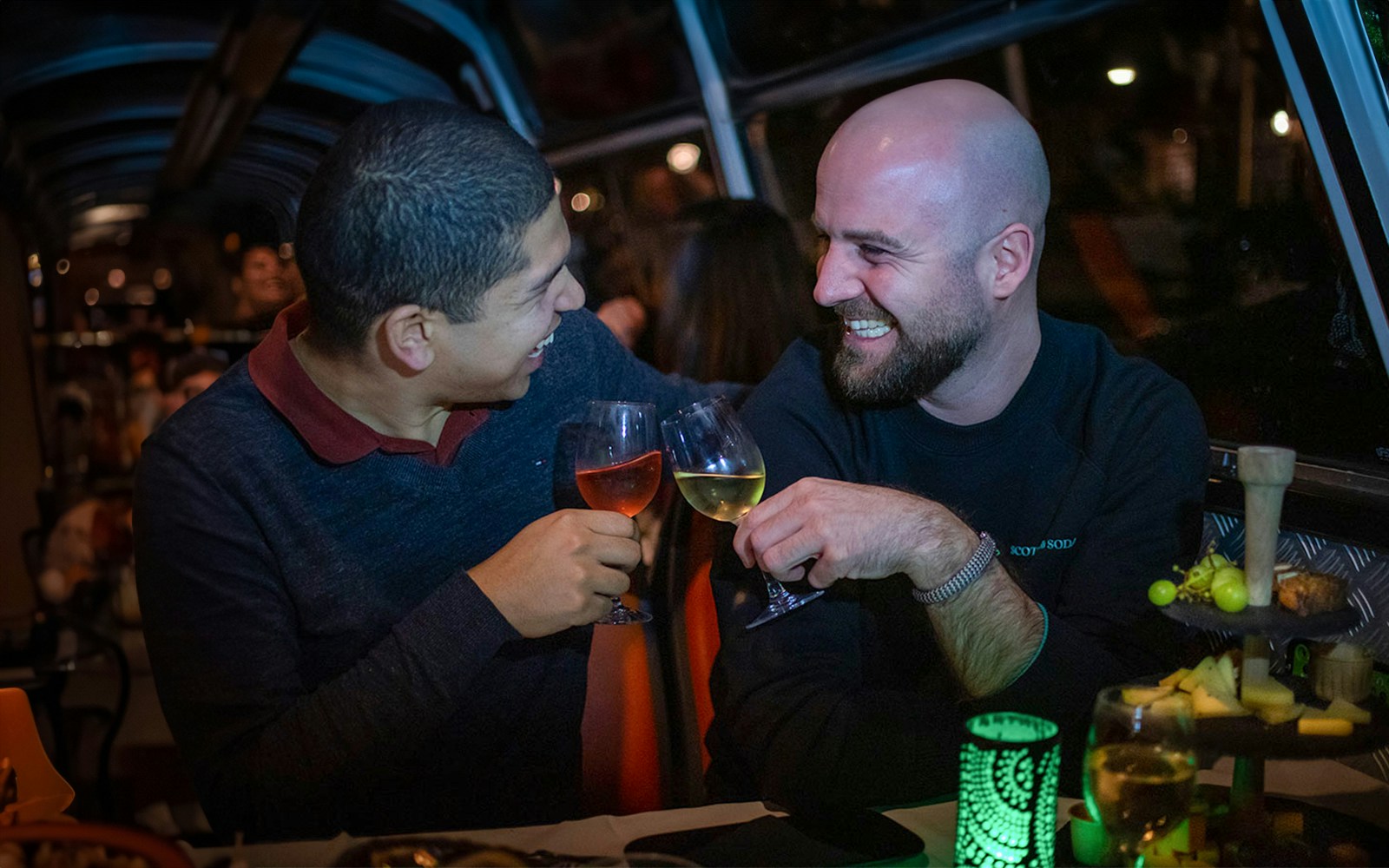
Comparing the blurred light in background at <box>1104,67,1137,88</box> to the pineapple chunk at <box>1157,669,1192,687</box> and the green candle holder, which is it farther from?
the green candle holder

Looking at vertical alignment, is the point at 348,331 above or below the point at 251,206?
below

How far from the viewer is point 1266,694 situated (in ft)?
4.79

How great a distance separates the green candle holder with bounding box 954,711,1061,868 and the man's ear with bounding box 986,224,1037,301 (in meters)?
0.71

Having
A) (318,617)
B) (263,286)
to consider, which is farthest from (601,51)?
(318,617)

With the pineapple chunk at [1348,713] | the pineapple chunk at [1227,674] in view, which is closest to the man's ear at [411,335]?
the pineapple chunk at [1227,674]

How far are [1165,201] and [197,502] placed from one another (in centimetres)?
160

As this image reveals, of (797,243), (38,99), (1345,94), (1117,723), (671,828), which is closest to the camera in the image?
(1117,723)

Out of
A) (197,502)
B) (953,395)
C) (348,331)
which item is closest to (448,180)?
(348,331)

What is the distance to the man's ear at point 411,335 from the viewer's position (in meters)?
1.56

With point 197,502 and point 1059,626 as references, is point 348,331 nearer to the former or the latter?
point 197,502

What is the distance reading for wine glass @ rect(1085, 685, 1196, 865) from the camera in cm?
120

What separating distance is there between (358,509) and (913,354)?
0.88 m

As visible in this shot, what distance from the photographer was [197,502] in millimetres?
1559

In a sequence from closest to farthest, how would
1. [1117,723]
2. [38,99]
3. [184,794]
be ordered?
[1117,723], [38,99], [184,794]
